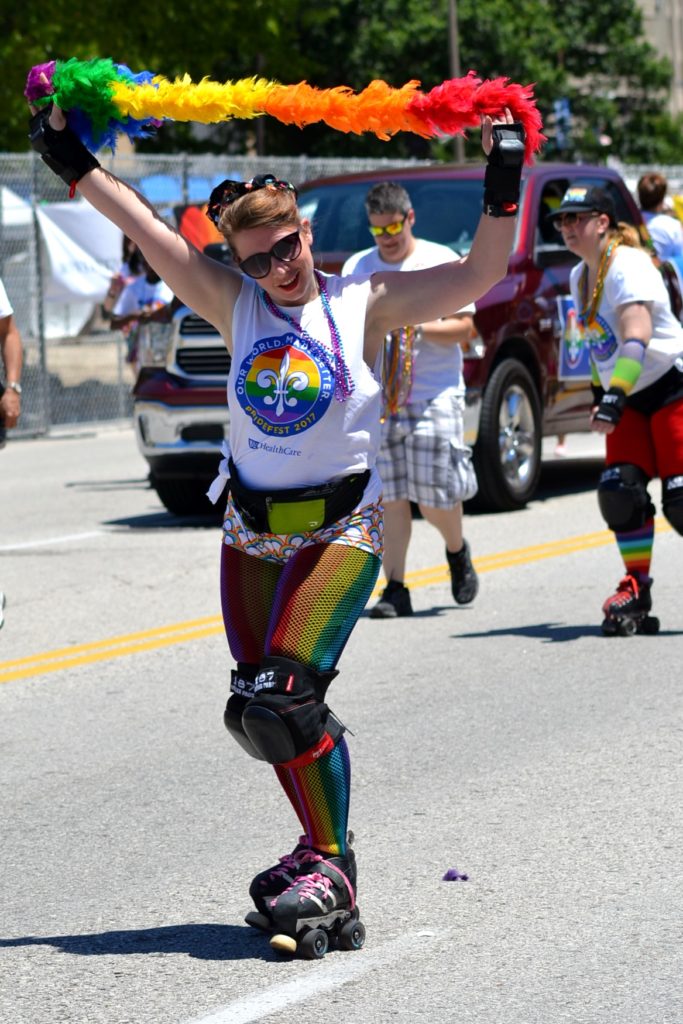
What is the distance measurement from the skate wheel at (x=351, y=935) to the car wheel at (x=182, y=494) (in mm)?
8435

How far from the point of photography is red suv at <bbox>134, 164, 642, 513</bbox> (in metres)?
12.3

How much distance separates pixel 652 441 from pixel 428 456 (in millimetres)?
1290

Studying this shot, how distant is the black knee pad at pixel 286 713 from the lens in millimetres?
4395

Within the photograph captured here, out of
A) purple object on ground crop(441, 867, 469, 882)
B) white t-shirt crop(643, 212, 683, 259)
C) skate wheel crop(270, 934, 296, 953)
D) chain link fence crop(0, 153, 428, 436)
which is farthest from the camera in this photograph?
chain link fence crop(0, 153, 428, 436)

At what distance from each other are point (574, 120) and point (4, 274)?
41267 millimetres

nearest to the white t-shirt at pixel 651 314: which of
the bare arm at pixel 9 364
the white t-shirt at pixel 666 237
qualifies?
the bare arm at pixel 9 364

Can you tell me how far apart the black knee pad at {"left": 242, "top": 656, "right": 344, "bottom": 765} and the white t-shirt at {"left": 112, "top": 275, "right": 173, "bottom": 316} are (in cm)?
1107

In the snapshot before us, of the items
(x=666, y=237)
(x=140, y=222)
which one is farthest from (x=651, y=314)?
(x=666, y=237)

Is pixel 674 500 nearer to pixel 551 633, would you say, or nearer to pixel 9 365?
pixel 551 633

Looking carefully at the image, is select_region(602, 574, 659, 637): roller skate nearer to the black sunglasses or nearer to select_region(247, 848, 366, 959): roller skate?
select_region(247, 848, 366, 959): roller skate

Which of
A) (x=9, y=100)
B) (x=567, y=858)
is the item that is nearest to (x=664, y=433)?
(x=567, y=858)

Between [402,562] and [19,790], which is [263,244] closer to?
[19,790]

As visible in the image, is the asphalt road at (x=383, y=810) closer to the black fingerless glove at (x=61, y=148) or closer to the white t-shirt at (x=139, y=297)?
the black fingerless glove at (x=61, y=148)

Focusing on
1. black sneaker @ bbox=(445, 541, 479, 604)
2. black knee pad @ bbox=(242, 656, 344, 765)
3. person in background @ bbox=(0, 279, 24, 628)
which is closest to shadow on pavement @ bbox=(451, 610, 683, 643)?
black sneaker @ bbox=(445, 541, 479, 604)
